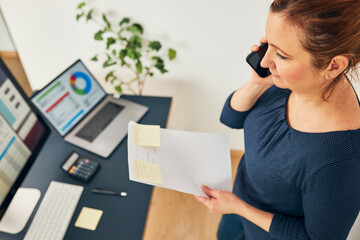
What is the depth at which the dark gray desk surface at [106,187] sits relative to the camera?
1053mm

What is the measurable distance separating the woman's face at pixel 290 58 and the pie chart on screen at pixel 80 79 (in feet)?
3.27

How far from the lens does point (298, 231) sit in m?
0.81

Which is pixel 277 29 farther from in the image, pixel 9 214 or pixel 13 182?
pixel 9 214

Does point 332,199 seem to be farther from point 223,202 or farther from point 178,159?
point 178,159

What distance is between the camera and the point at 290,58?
668 millimetres

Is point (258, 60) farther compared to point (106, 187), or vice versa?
point (106, 187)

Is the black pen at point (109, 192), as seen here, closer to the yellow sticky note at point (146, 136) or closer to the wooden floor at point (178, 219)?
the yellow sticky note at point (146, 136)

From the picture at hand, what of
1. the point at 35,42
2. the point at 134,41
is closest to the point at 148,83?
the point at 134,41

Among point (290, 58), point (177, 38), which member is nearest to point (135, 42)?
point (177, 38)

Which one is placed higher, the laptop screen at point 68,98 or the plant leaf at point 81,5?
the plant leaf at point 81,5

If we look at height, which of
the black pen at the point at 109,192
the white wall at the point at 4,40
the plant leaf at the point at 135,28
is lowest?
the black pen at the point at 109,192

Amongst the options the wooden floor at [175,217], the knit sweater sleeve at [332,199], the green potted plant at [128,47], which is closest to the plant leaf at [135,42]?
the green potted plant at [128,47]

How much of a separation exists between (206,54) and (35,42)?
109 centimetres

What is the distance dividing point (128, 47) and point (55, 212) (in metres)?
0.94
